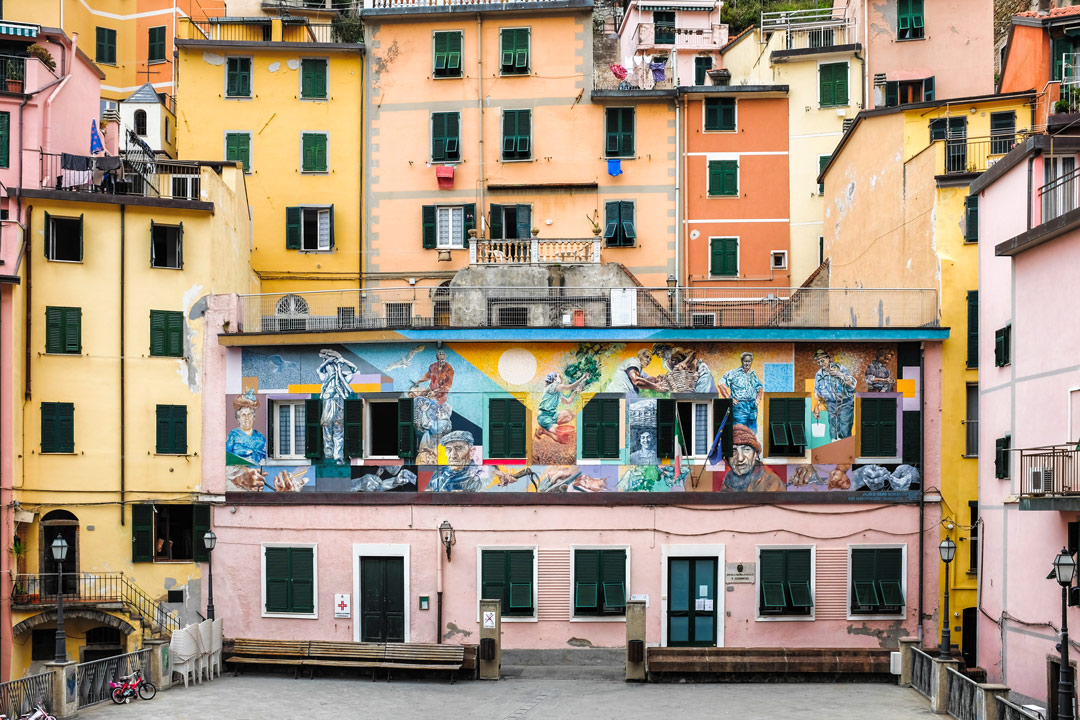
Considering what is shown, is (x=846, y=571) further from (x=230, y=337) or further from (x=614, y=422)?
(x=230, y=337)

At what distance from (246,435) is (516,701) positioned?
1111 centimetres

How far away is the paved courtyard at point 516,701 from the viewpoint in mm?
26391

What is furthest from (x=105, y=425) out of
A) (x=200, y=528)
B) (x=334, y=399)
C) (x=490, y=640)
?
(x=490, y=640)

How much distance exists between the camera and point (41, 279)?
35.0 m

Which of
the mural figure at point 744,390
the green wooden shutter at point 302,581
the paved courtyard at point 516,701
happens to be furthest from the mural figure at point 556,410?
the green wooden shutter at point 302,581

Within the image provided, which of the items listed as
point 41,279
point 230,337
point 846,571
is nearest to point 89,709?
point 230,337

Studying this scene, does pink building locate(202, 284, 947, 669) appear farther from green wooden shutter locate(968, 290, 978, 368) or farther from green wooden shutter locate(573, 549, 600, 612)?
green wooden shutter locate(968, 290, 978, 368)

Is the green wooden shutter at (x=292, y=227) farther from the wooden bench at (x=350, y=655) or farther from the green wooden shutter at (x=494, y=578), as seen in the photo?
the wooden bench at (x=350, y=655)

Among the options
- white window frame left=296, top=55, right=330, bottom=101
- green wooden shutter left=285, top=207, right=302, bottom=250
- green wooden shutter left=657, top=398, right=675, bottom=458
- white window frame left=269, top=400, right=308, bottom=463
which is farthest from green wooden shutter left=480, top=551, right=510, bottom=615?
white window frame left=296, top=55, right=330, bottom=101

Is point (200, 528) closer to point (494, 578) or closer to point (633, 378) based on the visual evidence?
point (494, 578)

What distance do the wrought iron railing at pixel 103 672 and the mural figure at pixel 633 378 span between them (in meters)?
13.0

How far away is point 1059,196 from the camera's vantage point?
27.9 meters

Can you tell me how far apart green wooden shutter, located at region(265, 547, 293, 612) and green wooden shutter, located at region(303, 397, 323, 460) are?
2555 millimetres

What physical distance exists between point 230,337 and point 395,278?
1213cm
